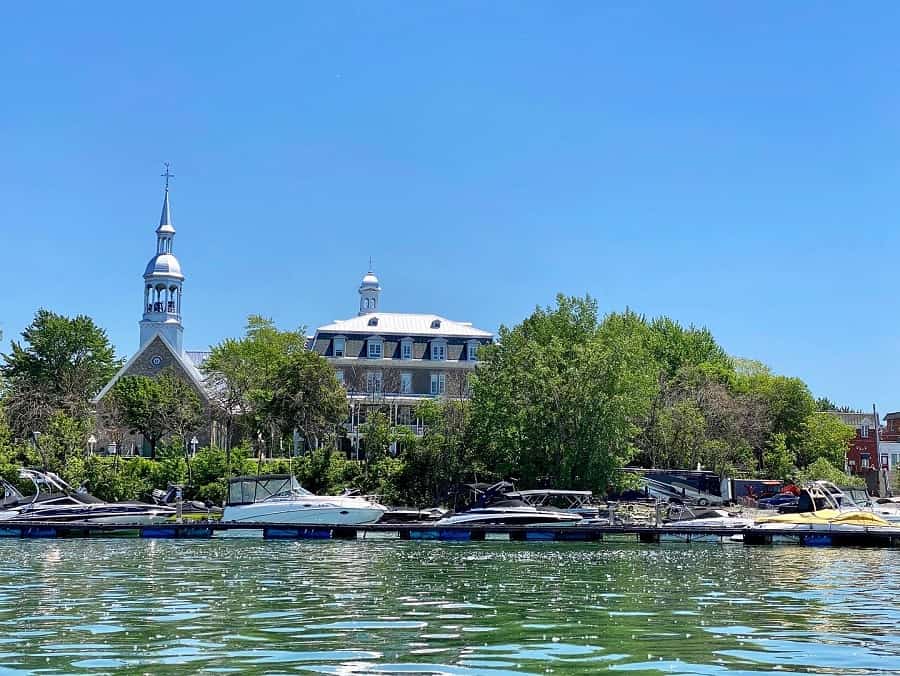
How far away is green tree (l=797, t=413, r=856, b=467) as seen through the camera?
86062 mm

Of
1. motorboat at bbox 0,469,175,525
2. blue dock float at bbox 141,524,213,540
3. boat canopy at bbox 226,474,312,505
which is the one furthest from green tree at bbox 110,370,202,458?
blue dock float at bbox 141,524,213,540

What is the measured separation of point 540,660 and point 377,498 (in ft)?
163

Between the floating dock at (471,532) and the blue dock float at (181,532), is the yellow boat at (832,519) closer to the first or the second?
the floating dock at (471,532)

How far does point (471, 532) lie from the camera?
49656mm

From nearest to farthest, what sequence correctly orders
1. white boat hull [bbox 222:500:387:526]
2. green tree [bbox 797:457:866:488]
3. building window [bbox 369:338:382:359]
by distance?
white boat hull [bbox 222:500:387:526] → green tree [bbox 797:457:866:488] → building window [bbox 369:338:382:359]

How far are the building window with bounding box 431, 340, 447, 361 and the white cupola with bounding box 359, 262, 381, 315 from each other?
60.6ft

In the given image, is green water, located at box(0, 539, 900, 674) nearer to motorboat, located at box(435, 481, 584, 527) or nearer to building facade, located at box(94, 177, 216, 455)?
motorboat, located at box(435, 481, 584, 527)

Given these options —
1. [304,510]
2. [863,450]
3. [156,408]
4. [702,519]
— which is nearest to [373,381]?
[156,408]

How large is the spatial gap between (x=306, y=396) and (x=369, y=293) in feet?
143

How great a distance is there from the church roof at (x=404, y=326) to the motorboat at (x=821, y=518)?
45.0 m

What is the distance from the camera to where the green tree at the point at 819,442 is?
282ft

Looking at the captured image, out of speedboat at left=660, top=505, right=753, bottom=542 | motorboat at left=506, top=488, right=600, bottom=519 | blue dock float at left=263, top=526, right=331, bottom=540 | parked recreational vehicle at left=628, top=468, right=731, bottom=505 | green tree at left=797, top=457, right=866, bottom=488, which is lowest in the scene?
blue dock float at left=263, top=526, right=331, bottom=540

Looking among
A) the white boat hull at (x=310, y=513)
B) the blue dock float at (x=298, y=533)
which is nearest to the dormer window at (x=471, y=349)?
the white boat hull at (x=310, y=513)

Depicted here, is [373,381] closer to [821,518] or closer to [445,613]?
[821,518]
